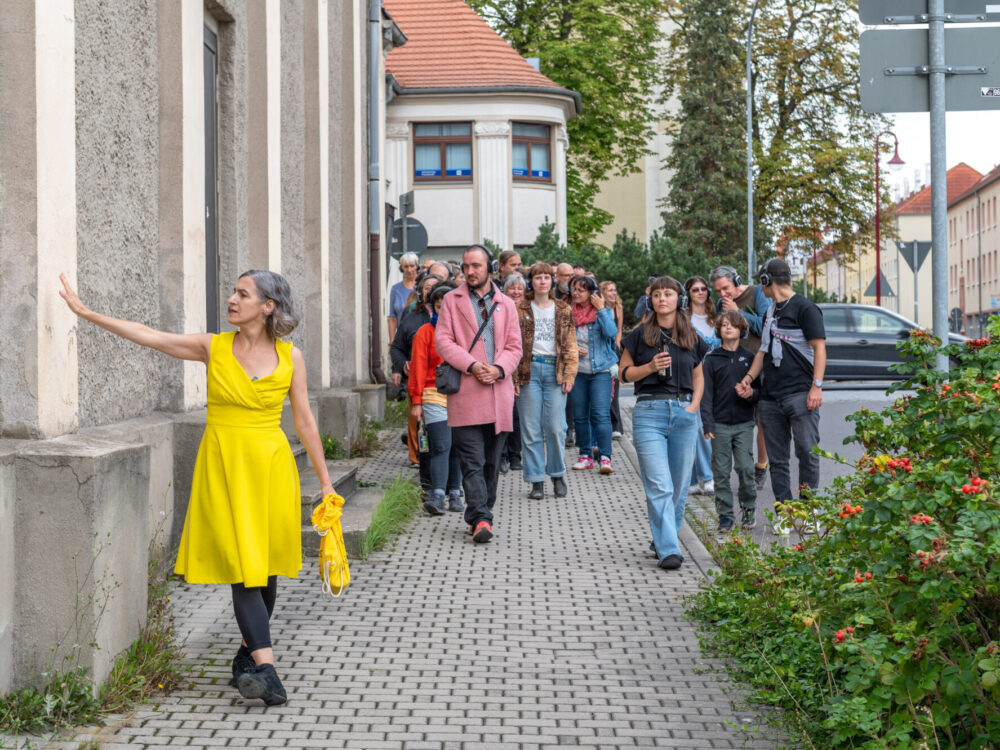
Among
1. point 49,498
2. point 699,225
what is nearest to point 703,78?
point 699,225

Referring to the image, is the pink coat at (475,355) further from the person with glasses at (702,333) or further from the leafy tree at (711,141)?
the leafy tree at (711,141)

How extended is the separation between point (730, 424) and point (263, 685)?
5313 millimetres

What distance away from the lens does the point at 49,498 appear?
5.24 m

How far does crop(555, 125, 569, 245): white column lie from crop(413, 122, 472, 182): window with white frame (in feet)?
8.90

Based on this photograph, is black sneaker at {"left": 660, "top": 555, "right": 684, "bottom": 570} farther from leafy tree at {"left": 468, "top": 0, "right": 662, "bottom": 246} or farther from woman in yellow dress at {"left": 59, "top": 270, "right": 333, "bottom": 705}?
leafy tree at {"left": 468, "top": 0, "right": 662, "bottom": 246}

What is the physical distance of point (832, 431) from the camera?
16.0 m

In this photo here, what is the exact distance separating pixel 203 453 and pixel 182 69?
4001 millimetres

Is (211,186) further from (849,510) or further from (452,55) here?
(452,55)

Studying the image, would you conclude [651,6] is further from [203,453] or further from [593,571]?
[203,453]

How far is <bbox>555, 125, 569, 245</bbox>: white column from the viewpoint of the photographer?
37050 mm

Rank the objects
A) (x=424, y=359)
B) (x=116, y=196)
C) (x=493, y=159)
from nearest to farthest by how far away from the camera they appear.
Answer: (x=116, y=196), (x=424, y=359), (x=493, y=159)

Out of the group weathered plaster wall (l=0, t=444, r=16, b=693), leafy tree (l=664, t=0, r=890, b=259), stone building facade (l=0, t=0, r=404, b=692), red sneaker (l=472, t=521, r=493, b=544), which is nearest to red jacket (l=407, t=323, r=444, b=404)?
stone building facade (l=0, t=0, r=404, b=692)

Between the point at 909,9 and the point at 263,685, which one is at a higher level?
the point at 909,9

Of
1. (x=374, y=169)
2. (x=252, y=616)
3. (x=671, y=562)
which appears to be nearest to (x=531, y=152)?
(x=374, y=169)
